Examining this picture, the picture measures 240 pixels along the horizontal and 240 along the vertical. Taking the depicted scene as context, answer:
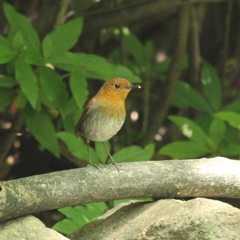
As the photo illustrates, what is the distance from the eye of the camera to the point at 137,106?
6.57 metres

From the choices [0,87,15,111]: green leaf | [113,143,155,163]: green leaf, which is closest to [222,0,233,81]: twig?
[113,143,155,163]: green leaf

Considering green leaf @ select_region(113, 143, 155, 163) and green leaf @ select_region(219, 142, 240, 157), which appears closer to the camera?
green leaf @ select_region(113, 143, 155, 163)

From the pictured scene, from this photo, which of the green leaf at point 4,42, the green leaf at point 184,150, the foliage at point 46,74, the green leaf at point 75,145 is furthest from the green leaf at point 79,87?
the green leaf at point 184,150

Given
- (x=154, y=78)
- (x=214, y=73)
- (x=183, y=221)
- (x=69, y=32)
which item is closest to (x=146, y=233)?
(x=183, y=221)

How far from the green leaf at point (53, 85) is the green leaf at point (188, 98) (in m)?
1.81

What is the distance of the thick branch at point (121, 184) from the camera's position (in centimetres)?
273

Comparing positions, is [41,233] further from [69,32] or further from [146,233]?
[69,32]

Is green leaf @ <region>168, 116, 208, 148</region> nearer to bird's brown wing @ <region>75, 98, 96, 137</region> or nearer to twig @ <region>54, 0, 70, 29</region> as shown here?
bird's brown wing @ <region>75, 98, 96, 137</region>

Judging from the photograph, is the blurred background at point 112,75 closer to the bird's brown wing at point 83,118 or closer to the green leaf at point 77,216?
the bird's brown wing at point 83,118

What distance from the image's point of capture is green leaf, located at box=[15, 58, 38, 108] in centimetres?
366

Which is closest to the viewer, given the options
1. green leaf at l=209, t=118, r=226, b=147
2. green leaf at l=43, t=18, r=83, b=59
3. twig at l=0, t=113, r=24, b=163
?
green leaf at l=43, t=18, r=83, b=59

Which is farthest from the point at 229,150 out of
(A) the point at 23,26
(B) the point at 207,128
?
(A) the point at 23,26

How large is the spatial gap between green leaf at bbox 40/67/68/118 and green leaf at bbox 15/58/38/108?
0.14 meters

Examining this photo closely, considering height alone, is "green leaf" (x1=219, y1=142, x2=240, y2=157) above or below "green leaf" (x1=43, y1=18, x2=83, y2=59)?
below
